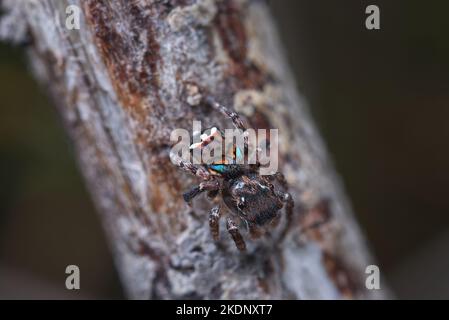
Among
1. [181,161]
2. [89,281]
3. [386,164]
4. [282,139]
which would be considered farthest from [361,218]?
[181,161]

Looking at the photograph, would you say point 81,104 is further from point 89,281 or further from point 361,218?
point 361,218

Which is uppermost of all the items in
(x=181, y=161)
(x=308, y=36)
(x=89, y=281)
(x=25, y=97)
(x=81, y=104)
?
(x=308, y=36)

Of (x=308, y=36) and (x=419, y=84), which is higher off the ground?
(x=308, y=36)

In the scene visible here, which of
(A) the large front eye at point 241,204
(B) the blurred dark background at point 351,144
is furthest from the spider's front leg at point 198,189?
(B) the blurred dark background at point 351,144

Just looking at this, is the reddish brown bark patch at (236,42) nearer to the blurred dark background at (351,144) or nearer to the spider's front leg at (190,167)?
the spider's front leg at (190,167)

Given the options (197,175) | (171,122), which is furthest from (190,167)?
(171,122)
